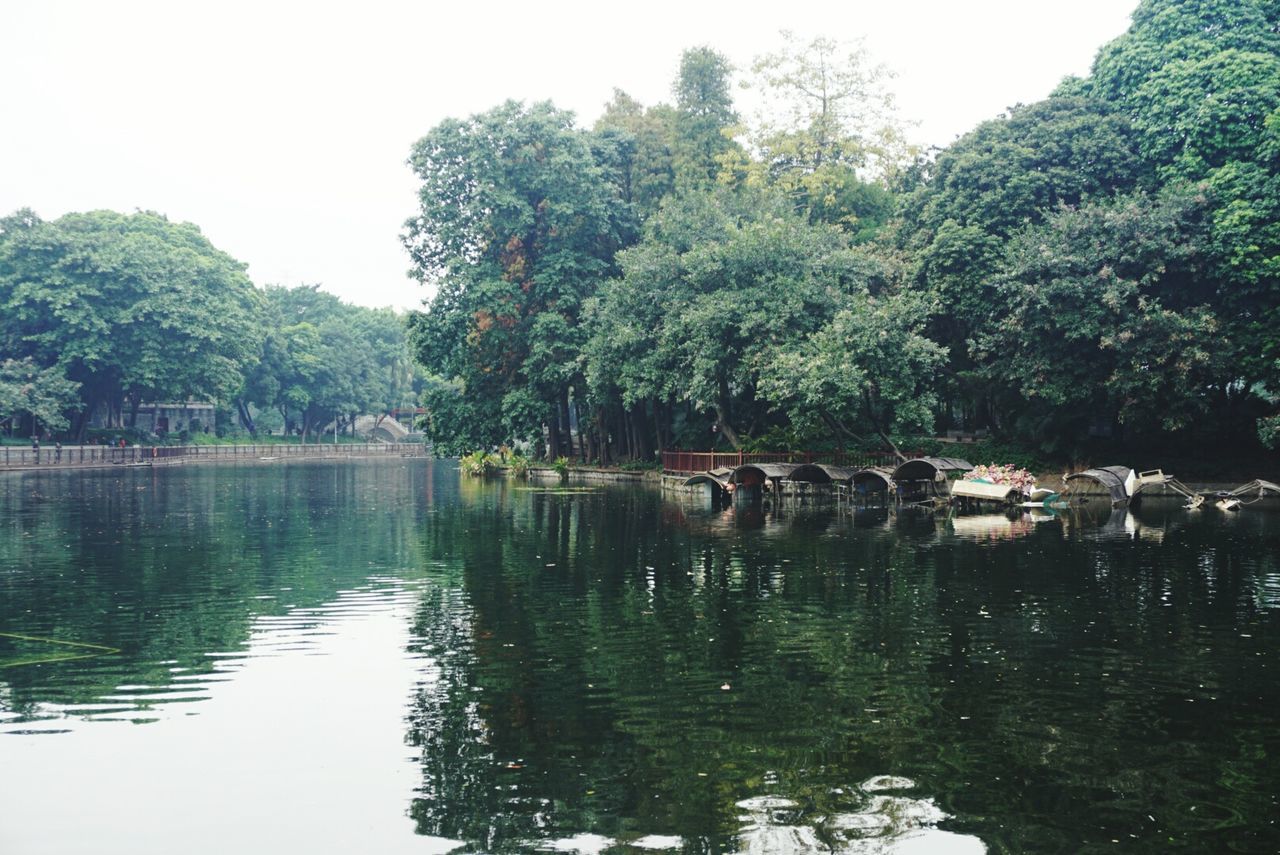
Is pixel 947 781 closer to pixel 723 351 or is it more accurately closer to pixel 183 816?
pixel 183 816

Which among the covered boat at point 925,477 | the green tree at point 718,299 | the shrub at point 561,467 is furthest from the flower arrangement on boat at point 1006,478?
the shrub at point 561,467

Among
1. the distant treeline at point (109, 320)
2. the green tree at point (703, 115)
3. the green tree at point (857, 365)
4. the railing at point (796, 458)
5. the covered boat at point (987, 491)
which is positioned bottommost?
the covered boat at point (987, 491)

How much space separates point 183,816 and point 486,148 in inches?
1929

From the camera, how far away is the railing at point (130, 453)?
214 ft

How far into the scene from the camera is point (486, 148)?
177 ft

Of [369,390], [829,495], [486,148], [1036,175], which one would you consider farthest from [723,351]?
[369,390]

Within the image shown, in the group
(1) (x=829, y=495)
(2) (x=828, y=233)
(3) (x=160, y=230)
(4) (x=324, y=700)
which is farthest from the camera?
(3) (x=160, y=230)

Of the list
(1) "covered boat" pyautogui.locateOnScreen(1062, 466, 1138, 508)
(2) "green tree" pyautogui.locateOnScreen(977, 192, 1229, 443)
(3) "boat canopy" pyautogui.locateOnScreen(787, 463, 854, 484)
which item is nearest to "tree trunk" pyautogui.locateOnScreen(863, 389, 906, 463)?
(3) "boat canopy" pyautogui.locateOnScreen(787, 463, 854, 484)

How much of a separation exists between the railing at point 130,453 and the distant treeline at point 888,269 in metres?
26.3

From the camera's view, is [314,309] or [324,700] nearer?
[324,700]

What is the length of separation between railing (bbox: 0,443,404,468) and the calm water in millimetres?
48939

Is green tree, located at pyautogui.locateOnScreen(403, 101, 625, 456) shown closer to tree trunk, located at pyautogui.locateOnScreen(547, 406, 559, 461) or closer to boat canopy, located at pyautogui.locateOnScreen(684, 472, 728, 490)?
tree trunk, located at pyautogui.locateOnScreen(547, 406, 559, 461)

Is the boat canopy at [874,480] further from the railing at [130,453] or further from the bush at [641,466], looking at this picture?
the railing at [130,453]

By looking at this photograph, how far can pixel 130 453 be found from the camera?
7425 cm
